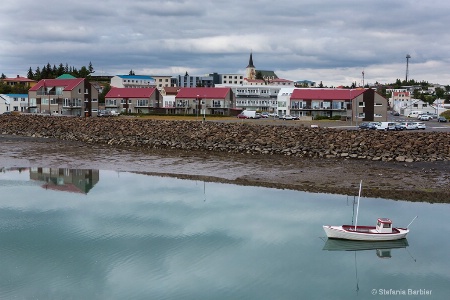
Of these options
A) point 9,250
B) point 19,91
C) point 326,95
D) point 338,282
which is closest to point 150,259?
point 9,250

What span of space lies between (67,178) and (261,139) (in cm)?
1940

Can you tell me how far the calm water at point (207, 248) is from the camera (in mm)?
14656

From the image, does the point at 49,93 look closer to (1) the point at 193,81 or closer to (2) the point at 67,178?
(2) the point at 67,178

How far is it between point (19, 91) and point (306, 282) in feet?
397

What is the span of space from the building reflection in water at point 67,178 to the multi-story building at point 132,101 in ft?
222

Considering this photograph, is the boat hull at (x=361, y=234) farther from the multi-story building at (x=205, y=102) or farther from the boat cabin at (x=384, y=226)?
the multi-story building at (x=205, y=102)

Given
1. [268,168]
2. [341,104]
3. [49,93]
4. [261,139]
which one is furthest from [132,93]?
[268,168]

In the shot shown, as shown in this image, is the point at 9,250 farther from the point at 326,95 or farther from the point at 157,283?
the point at 326,95

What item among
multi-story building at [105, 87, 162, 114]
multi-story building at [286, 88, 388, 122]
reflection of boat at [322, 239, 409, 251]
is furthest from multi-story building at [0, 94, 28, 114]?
reflection of boat at [322, 239, 409, 251]

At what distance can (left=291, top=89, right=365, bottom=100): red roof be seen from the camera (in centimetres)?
8729

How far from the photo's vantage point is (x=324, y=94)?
89.9 meters

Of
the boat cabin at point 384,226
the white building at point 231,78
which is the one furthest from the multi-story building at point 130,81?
the boat cabin at point 384,226

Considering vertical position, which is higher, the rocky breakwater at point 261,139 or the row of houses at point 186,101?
the row of houses at point 186,101

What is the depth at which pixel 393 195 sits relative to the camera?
85.3ft
